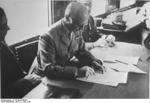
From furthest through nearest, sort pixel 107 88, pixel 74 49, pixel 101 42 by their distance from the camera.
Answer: pixel 101 42 → pixel 74 49 → pixel 107 88

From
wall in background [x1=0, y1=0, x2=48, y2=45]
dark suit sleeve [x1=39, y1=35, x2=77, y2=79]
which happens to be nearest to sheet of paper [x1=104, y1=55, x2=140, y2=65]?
dark suit sleeve [x1=39, y1=35, x2=77, y2=79]

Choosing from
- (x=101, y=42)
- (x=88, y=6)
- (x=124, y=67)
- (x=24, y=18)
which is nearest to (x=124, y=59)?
(x=124, y=67)

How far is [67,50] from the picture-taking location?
1.56m

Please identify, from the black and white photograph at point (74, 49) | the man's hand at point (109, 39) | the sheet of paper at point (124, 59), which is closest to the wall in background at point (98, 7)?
the black and white photograph at point (74, 49)

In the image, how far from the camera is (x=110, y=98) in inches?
53.9

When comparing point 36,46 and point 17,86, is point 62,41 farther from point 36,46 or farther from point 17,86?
point 17,86

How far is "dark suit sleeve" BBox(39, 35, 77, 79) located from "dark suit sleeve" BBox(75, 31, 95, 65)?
117mm

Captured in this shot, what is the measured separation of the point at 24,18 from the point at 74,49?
1.27 ft

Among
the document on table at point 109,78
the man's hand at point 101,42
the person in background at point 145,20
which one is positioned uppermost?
the person in background at point 145,20

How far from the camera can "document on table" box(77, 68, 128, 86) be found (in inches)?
55.2

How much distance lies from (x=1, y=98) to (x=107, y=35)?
2.73ft

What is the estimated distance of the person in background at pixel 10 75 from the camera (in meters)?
1.43

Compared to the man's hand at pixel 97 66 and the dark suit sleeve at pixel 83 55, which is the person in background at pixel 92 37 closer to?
the dark suit sleeve at pixel 83 55

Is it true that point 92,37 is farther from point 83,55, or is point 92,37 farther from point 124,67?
point 124,67
